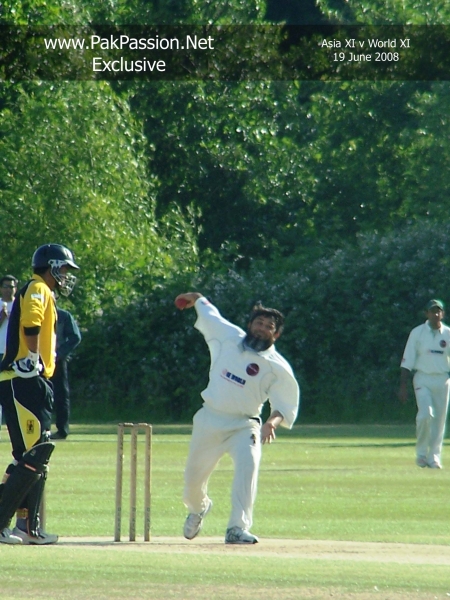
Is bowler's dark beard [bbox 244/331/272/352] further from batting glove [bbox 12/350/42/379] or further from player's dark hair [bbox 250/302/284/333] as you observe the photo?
batting glove [bbox 12/350/42/379]

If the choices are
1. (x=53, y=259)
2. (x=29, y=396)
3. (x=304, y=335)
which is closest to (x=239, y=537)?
(x=29, y=396)

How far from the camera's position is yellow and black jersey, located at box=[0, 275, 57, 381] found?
8.91 m

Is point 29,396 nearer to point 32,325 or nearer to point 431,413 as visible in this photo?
point 32,325

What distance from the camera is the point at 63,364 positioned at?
16.9 meters

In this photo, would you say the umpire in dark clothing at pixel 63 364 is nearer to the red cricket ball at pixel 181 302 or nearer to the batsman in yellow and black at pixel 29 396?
the red cricket ball at pixel 181 302

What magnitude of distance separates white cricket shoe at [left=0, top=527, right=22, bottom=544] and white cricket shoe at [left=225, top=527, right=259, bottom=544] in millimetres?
1435

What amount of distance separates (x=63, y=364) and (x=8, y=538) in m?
7.99

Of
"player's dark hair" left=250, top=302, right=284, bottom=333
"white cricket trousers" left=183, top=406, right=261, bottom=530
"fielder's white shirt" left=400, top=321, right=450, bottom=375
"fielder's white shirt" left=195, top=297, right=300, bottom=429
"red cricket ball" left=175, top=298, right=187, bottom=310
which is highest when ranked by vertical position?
"red cricket ball" left=175, top=298, right=187, bottom=310

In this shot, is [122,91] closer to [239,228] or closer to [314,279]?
[239,228]

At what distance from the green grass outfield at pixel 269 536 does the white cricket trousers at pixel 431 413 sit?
29cm

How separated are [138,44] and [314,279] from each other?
1298cm

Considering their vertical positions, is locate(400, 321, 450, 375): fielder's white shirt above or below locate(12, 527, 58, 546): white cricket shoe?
above

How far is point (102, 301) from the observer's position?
1158 inches

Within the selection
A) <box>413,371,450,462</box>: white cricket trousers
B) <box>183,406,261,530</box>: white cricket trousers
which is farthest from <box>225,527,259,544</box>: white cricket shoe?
<box>413,371,450,462</box>: white cricket trousers
